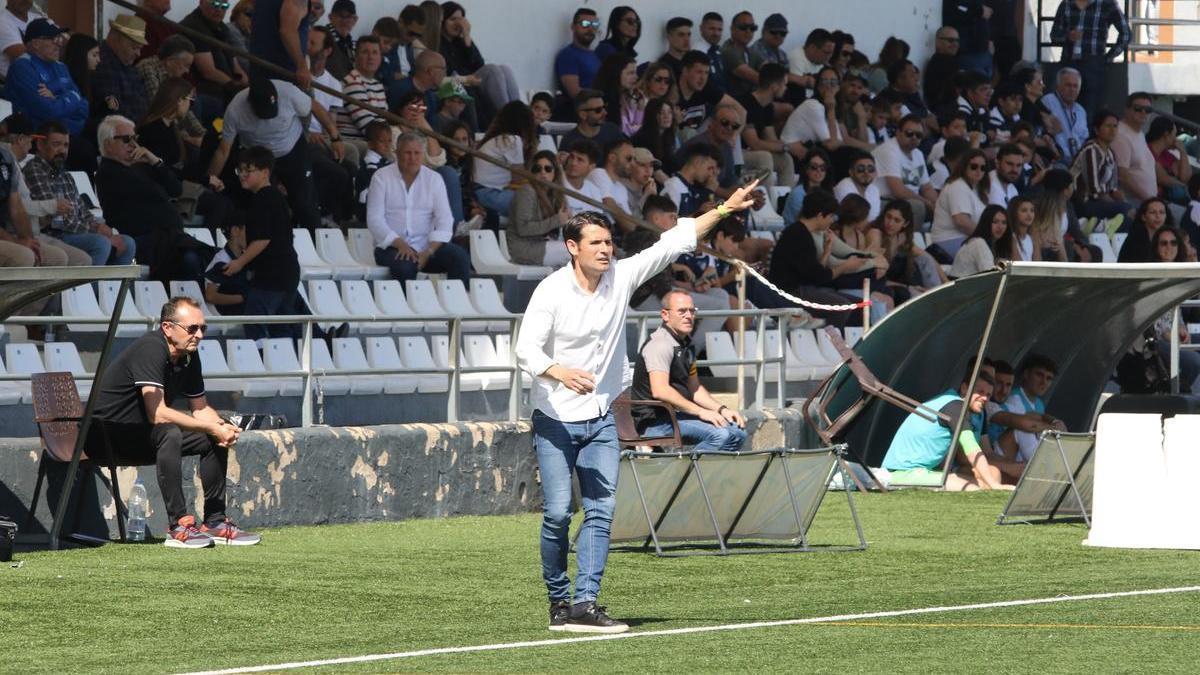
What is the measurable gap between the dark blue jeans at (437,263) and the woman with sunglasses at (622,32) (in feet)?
16.8

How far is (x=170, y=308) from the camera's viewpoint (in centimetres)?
1220

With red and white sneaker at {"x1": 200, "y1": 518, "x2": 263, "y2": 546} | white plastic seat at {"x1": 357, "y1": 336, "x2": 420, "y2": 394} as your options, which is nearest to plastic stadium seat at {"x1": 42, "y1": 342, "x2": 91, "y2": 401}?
red and white sneaker at {"x1": 200, "y1": 518, "x2": 263, "y2": 546}

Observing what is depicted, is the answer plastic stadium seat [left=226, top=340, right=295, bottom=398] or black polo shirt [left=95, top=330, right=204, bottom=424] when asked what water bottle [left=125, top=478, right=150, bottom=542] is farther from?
plastic stadium seat [left=226, top=340, right=295, bottom=398]

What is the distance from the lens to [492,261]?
18.0m

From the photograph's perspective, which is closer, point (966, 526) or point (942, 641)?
point (942, 641)

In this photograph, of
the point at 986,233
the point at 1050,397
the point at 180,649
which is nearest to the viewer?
the point at 180,649

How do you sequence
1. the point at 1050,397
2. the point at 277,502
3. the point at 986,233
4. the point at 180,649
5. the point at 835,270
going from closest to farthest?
the point at 180,649 < the point at 277,502 < the point at 1050,397 < the point at 835,270 < the point at 986,233

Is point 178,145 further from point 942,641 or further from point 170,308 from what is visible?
point 942,641

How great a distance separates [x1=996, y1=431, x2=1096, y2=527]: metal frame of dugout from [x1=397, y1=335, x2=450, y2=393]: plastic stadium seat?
14.0 ft

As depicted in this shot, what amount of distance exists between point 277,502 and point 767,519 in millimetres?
2946

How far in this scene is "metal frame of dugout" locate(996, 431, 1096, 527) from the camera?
45.0 feet

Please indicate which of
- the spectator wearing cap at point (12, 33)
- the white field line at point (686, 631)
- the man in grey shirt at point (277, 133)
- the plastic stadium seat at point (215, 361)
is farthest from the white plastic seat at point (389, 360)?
the white field line at point (686, 631)

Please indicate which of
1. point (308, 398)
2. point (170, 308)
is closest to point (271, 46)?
point (308, 398)

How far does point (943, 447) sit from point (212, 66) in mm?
6119
